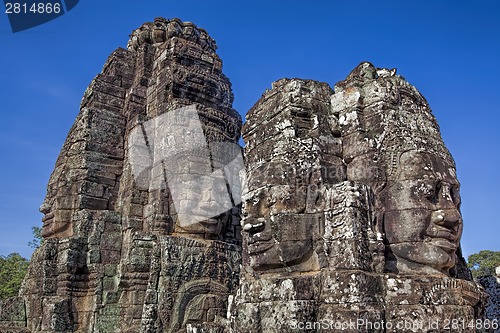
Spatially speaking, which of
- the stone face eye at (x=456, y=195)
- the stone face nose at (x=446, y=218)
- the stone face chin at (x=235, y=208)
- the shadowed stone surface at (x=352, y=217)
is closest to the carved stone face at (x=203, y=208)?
the stone face chin at (x=235, y=208)

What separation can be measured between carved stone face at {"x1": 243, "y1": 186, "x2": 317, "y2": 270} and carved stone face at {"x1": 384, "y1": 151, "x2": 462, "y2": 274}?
871mm

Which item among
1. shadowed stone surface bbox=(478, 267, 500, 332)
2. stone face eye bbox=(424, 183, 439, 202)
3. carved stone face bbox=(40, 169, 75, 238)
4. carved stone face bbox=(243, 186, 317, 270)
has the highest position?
carved stone face bbox=(40, 169, 75, 238)

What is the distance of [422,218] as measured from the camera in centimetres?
481

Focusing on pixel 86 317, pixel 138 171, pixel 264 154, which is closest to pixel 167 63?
pixel 138 171

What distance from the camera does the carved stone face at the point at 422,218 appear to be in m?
4.78

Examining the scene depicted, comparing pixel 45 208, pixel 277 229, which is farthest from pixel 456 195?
pixel 45 208

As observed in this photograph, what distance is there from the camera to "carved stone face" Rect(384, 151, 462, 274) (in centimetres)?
478

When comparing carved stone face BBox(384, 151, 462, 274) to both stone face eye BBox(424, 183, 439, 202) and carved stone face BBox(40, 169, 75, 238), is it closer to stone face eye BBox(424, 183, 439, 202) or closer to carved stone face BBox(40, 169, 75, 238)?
stone face eye BBox(424, 183, 439, 202)

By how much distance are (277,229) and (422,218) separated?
1480mm

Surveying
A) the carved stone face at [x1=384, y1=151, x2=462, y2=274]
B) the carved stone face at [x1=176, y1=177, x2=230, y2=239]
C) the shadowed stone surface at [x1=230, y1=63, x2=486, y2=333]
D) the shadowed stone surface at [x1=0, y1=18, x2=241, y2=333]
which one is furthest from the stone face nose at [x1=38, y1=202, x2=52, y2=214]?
the carved stone face at [x1=384, y1=151, x2=462, y2=274]

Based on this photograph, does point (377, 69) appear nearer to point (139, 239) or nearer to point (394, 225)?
point (394, 225)

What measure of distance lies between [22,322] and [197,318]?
4221mm

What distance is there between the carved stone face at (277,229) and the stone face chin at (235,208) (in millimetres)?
16

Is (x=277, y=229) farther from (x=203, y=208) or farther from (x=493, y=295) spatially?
(x=203, y=208)
